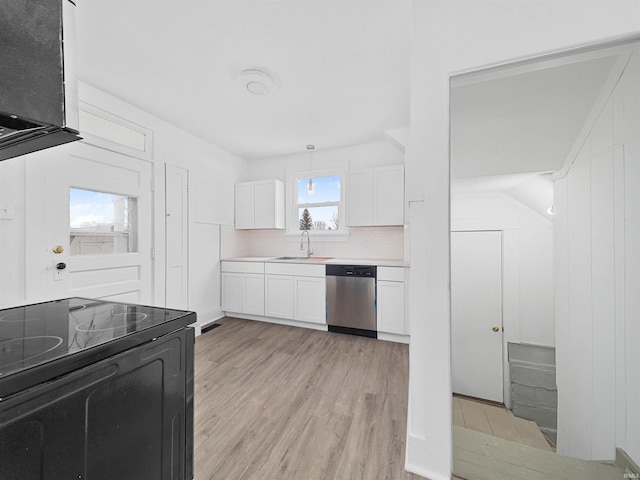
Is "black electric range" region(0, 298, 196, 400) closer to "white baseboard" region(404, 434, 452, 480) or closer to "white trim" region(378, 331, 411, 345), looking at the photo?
"white baseboard" region(404, 434, 452, 480)

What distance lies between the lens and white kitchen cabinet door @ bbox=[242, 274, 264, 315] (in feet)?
12.5

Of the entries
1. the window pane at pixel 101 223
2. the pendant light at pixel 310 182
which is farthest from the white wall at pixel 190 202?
the pendant light at pixel 310 182

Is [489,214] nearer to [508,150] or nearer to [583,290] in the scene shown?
[508,150]

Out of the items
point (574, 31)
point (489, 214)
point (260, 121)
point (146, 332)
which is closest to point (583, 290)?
point (489, 214)

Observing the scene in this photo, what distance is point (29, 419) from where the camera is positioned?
541mm

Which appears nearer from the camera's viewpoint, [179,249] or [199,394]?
[199,394]

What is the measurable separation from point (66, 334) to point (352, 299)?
283cm

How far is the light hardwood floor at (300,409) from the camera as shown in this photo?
4.65 feet

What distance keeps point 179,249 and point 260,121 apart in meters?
1.86

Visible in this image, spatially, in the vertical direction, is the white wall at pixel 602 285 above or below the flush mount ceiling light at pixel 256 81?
below

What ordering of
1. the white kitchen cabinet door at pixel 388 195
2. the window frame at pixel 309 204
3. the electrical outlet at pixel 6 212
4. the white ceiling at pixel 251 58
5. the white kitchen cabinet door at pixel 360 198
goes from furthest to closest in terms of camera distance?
1. the window frame at pixel 309 204
2. the white kitchen cabinet door at pixel 360 198
3. the white kitchen cabinet door at pixel 388 195
4. the electrical outlet at pixel 6 212
5. the white ceiling at pixel 251 58

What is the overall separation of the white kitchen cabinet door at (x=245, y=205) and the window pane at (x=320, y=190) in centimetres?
78

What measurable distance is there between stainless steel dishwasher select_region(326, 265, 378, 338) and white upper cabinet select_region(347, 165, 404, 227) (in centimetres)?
74

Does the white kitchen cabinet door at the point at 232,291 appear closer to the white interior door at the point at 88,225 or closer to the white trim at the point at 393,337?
the white interior door at the point at 88,225
